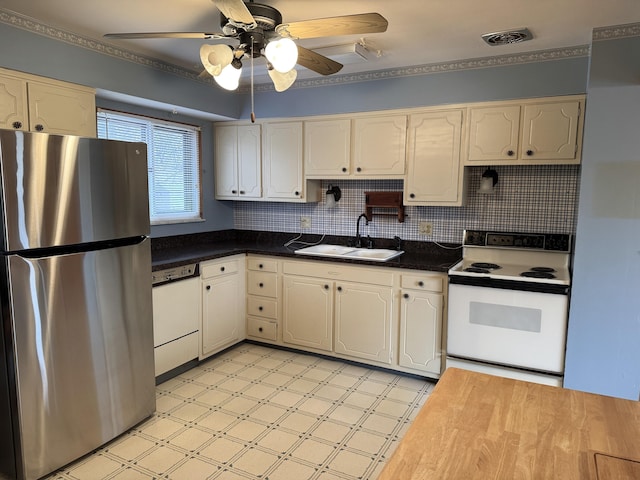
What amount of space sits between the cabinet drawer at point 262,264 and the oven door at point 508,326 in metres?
1.50

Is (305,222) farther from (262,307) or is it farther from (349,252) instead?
(262,307)

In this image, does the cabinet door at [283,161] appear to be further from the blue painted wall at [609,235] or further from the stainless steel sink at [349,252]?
the blue painted wall at [609,235]

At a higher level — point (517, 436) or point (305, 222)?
point (305, 222)

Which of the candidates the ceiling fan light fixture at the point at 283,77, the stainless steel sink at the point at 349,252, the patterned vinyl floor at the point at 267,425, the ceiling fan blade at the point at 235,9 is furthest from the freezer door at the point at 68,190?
the stainless steel sink at the point at 349,252

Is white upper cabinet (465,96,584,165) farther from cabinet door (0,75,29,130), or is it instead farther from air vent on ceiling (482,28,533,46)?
cabinet door (0,75,29,130)

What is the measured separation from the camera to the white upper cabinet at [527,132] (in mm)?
2893

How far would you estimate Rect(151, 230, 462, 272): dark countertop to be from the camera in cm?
321

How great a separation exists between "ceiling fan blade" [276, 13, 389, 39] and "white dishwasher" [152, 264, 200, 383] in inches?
72.7

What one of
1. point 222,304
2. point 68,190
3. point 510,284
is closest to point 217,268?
point 222,304

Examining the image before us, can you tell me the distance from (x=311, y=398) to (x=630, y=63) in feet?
9.34

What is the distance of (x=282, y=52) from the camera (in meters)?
1.79

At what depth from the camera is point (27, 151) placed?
194 cm

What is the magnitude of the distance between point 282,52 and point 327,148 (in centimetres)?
193

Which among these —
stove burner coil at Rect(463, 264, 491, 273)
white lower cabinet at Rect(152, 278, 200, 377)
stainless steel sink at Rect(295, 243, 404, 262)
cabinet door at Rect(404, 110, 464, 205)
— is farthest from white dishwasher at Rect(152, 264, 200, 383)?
stove burner coil at Rect(463, 264, 491, 273)
